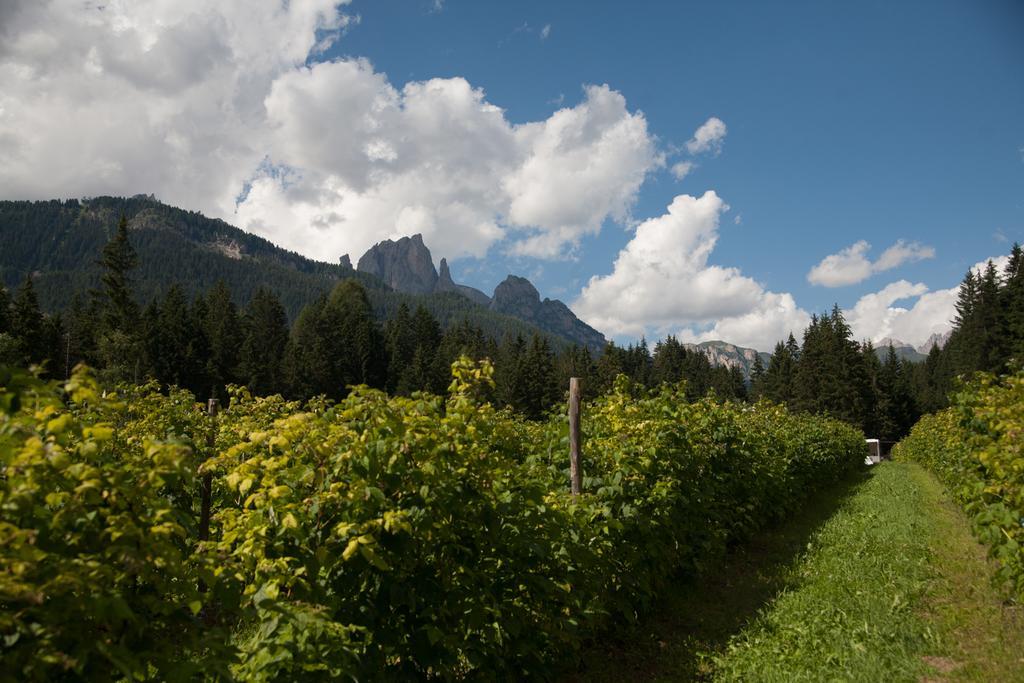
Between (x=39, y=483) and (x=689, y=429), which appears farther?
(x=689, y=429)

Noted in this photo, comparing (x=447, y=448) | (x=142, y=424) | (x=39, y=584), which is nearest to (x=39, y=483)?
(x=39, y=584)

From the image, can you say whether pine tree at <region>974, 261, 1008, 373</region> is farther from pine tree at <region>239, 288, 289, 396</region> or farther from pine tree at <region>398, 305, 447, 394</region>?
pine tree at <region>239, 288, 289, 396</region>

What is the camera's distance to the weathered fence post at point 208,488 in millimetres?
5672

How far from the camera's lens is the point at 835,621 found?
625cm

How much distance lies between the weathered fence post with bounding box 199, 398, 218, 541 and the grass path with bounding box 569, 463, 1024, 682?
3.80m

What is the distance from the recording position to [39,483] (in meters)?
2.11

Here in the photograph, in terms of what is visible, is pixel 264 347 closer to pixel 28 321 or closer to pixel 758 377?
pixel 28 321

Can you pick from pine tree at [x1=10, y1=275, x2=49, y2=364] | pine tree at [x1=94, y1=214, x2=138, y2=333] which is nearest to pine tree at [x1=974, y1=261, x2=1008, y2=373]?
pine tree at [x1=94, y1=214, x2=138, y2=333]

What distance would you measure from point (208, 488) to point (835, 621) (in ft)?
21.5

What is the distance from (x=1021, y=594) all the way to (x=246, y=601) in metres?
6.70

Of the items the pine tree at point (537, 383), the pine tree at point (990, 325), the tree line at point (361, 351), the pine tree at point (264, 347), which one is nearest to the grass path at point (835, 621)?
the tree line at point (361, 351)

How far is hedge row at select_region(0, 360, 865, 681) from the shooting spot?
1972 mm

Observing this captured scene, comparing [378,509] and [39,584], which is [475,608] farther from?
[39,584]

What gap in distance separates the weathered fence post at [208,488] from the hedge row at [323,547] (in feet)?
0.97
